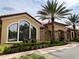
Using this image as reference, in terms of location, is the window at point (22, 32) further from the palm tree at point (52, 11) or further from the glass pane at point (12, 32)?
the palm tree at point (52, 11)

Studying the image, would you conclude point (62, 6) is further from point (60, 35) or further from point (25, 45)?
point (25, 45)

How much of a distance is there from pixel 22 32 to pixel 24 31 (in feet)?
1.74

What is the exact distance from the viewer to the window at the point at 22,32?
24817 millimetres

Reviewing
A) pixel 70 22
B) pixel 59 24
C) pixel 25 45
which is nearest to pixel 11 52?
pixel 25 45

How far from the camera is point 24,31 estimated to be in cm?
2689

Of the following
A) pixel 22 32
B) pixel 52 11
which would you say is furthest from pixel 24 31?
pixel 52 11

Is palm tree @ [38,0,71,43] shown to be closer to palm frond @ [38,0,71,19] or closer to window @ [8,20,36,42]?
palm frond @ [38,0,71,19]

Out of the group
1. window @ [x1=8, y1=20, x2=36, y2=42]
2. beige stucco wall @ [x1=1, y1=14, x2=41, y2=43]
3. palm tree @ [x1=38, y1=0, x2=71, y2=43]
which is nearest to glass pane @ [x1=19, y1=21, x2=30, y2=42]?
window @ [x1=8, y1=20, x2=36, y2=42]

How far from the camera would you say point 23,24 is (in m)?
26.6

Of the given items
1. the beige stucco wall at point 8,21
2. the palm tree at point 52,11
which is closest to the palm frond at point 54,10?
the palm tree at point 52,11

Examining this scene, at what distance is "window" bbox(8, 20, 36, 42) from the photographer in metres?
24.8

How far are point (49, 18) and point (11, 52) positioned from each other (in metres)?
15.3

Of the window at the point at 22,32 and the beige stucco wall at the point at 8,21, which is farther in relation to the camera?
the window at the point at 22,32

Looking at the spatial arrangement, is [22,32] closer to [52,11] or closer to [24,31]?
[24,31]
